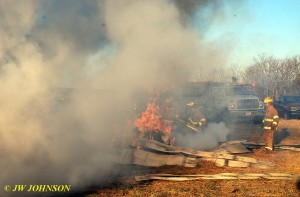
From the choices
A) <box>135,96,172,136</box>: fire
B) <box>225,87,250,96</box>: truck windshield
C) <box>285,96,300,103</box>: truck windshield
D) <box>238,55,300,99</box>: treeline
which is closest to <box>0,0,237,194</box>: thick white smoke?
<box>135,96,172,136</box>: fire

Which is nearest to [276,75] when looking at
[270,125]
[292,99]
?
[292,99]

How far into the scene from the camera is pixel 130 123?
28.8ft

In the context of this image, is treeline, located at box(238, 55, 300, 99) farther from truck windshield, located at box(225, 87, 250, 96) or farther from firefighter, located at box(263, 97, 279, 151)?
firefighter, located at box(263, 97, 279, 151)

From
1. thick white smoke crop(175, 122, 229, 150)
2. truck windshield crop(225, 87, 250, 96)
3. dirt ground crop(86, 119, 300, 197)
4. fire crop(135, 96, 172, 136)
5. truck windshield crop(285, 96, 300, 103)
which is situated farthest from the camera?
truck windshield crop(285, 96, 300, 103)

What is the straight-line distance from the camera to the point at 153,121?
9.34 meters

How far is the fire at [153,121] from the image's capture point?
358 inches

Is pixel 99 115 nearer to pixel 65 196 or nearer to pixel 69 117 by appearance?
pixel 69 117

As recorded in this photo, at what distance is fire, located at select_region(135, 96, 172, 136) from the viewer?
9.09 metres

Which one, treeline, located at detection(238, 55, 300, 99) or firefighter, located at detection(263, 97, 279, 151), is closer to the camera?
firefighter, located at detection(263, 97, 279, 151)

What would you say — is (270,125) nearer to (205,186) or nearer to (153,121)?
(153,121)

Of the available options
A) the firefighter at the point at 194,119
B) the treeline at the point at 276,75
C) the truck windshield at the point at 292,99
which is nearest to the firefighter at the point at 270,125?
the firefighter at the point at 194,119

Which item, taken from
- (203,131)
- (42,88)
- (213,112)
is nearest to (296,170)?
(203,131)

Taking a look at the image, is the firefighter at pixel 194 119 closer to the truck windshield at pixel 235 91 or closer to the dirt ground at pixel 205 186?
the dirt ground at pixel 205 186

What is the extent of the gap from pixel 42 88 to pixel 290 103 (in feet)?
63.0
